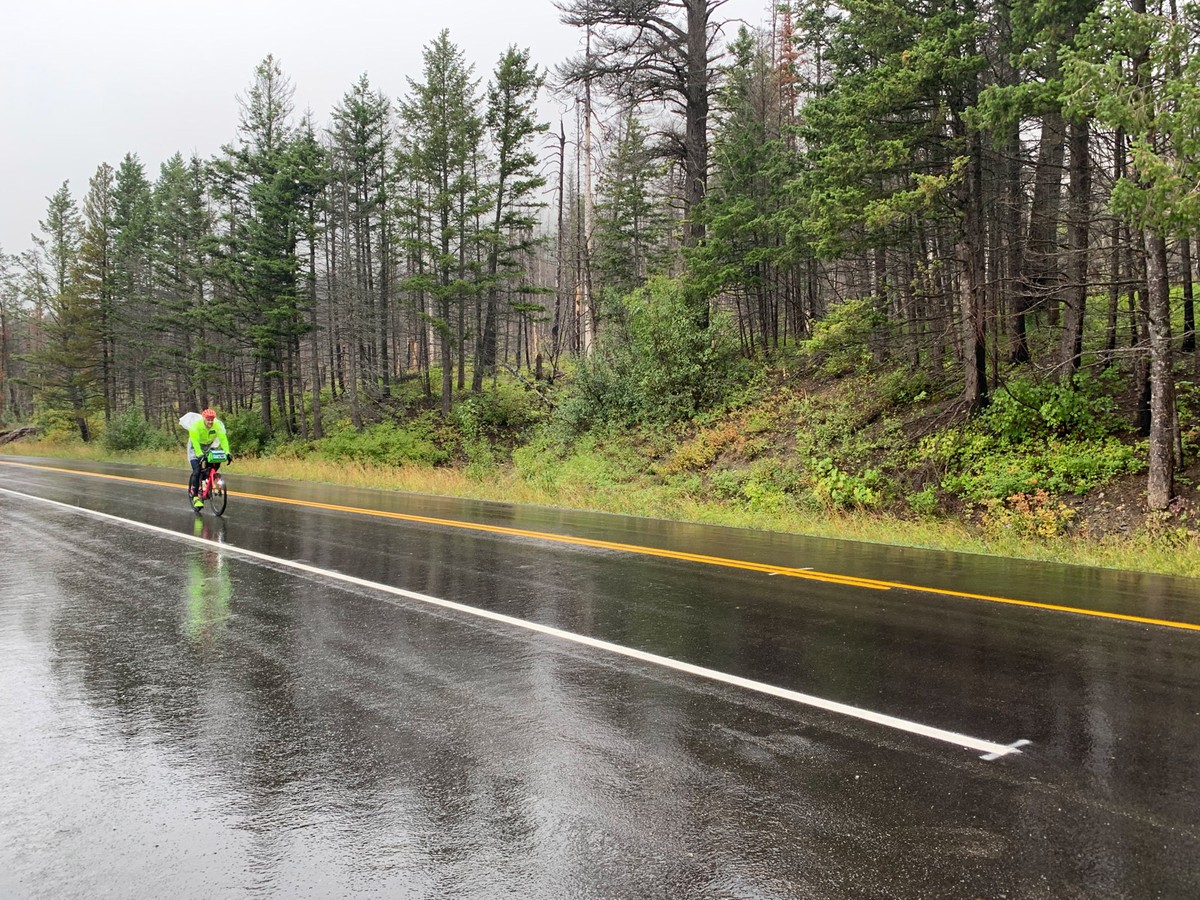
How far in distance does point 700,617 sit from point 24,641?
5651 mm

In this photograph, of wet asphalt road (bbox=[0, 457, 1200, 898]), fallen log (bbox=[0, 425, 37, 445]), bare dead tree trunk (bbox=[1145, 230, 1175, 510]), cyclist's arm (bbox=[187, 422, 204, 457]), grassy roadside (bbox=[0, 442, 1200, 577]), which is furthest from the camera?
fallen log (bbox=[0, 425, 37, 445])

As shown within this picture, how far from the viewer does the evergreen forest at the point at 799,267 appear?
13.0 m

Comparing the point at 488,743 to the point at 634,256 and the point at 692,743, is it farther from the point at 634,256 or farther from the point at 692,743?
the point at 634,256

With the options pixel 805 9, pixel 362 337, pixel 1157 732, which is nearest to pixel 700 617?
pixel 1157 732

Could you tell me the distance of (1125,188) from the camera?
33.1 ft

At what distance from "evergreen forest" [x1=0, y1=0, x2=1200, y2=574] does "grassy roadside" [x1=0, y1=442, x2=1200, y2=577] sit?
0.53 m

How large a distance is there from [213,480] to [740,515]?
10.0m

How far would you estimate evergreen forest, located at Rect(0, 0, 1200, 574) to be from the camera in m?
13.0

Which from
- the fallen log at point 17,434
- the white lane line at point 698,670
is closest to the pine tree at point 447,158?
the white lane line at point 698,670

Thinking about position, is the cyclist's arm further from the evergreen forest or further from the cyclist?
the evergreen forest

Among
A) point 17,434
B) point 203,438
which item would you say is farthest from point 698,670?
point 17,434

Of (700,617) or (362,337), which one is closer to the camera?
(700,617)

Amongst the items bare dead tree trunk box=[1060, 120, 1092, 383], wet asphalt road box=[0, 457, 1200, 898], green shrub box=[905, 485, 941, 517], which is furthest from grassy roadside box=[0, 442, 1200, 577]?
bare dead tree trunk box=[1060, 120, 1092, 383]

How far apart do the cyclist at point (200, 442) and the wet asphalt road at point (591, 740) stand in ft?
18.4
